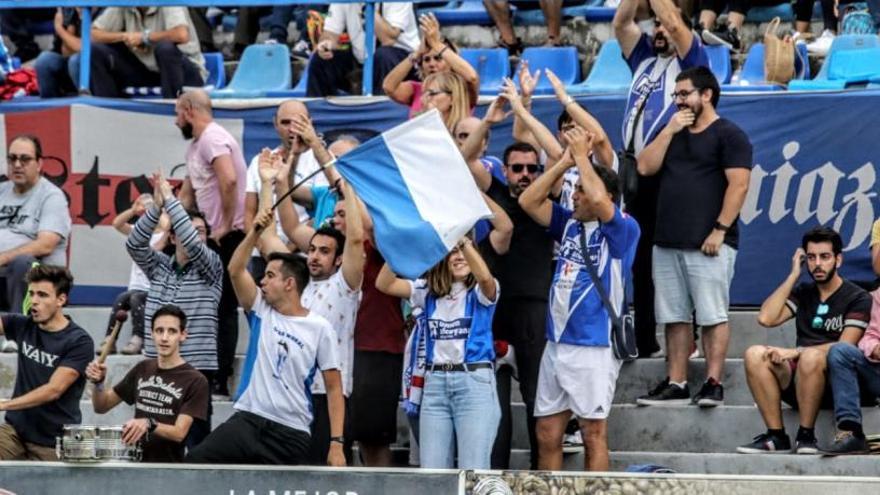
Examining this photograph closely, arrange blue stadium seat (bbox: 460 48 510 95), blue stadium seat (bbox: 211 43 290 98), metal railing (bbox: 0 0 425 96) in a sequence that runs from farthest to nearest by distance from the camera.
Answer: blue stadium seat (bbox: 211 43 290 98), blue stadium seat (bbox: 460 48 510 95), metal railing (bbox: 0 0 425 96)

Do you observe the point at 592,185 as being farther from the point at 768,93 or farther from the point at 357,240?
the point at 768,93

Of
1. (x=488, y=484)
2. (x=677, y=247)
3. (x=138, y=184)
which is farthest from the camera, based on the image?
(x=138, y=184)

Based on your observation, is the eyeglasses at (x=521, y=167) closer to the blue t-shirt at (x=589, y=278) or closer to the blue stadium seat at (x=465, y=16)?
the blue t-shirt at (x=589, y=278)

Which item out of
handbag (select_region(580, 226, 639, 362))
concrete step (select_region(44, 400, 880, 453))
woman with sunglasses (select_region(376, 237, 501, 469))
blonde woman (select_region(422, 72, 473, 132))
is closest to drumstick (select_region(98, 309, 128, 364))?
woman with sunglasses (select_region(376, 237, 501, 469))

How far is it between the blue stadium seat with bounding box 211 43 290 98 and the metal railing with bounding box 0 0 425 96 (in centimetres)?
117

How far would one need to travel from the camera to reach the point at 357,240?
11.4m

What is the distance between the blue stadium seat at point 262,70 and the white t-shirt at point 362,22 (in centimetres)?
58

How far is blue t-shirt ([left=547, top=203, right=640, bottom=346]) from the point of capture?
11.1 m

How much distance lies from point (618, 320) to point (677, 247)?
2.89 feet

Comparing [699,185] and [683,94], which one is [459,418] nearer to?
[699,185]

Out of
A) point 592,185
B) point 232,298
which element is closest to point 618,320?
point 592,185

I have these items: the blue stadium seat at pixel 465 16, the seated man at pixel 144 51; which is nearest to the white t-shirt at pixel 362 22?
the blue stadium seat at pixel 465 16

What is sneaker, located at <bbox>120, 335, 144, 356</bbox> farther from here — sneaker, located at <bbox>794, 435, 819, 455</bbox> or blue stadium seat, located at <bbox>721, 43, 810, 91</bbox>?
blue stadium seat, located at <bbox>721, 43, 810, 91</bbox>

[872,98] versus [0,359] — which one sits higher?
[872,98]
